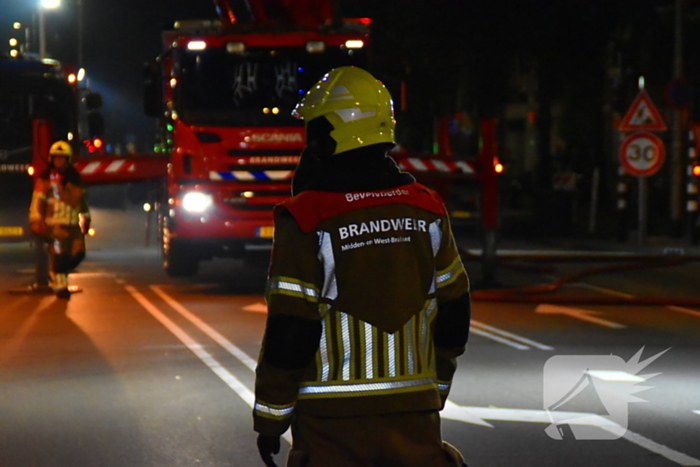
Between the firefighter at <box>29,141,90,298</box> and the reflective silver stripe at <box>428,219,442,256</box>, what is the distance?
37.4 ft

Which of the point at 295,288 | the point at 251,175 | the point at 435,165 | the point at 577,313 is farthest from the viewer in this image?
the point at 435,165

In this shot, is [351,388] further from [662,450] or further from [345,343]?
[662,450]

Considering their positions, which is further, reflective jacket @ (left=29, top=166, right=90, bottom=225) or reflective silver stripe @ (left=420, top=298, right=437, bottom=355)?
reflective jacket @ (left=29, top=166, right=90, bottom=225)

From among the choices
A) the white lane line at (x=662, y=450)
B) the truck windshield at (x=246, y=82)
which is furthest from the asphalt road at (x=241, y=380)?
the truck windshield at (x=246, y=82)

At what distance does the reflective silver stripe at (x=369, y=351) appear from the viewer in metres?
3.20

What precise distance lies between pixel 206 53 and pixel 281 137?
136 cm

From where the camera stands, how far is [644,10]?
2875 centimetres

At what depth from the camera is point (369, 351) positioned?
321 cm

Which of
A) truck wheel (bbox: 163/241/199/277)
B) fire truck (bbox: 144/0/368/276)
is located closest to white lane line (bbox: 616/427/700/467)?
fire truck (bbox: 144/0/368/276)

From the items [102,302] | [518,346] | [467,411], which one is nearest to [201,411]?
[467,411]

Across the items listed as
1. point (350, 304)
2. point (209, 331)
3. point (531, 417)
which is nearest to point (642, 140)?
point (209, 331)
